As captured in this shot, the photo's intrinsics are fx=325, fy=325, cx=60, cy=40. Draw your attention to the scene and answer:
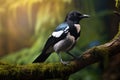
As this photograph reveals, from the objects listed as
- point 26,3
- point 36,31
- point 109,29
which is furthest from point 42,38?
point 109,29

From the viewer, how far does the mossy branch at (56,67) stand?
179 centimetres

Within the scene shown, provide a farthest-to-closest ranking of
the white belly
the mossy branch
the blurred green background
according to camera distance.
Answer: the blurred green background < the white belly < the mossy branch

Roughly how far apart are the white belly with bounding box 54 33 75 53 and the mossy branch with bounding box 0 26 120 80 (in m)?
0.11

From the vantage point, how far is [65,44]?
1961 millimetres

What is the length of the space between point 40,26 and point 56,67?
36 centimetres

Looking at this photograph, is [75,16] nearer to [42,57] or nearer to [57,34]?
[57,34]

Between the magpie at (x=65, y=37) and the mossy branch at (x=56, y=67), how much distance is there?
0.31ft

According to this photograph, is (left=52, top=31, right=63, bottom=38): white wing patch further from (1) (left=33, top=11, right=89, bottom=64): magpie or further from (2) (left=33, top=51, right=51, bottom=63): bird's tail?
(2) (left=33, top=51, right=51, bottom=63): bird's tail

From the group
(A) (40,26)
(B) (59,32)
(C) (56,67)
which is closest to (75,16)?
(B) (59,32)

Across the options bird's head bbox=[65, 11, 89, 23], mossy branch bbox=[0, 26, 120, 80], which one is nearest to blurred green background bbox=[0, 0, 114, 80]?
bird's head bbox=[65, 11, 89, 23]

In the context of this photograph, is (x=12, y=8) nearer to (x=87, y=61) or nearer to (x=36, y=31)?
(x=36, y=31)

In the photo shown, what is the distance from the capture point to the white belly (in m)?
1.96

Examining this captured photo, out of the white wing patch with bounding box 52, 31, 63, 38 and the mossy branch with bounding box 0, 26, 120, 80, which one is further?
the white wing patch with bounding box 52, 31, 63, 38

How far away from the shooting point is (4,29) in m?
2.15
